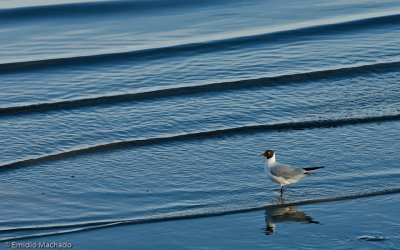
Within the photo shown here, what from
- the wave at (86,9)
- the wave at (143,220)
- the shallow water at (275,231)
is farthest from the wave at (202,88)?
the wave at (86,9)

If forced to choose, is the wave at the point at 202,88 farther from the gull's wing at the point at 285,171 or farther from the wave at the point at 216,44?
the gull's wing at the point at 285,171

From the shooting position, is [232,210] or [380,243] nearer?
[380,243]

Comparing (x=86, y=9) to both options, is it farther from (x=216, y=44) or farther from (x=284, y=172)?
(x=284, y=172)

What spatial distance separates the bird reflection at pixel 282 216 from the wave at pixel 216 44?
709 cm

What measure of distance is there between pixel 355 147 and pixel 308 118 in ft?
4.94

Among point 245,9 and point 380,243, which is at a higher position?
point 245,9

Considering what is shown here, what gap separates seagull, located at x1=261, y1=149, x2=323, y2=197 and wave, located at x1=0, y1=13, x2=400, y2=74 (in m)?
6.44

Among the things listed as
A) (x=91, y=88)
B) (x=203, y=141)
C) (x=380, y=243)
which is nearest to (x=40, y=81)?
(x=91, y=88)

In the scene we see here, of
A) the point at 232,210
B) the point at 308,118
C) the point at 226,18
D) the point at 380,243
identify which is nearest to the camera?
the point at 380,243

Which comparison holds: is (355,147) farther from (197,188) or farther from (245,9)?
(245,9)

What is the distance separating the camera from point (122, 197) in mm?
11016

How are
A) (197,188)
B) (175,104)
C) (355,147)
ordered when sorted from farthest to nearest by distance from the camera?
(175,104) < (355,147) < (197,188)

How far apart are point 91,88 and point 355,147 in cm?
489

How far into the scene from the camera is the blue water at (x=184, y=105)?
1109 cm
